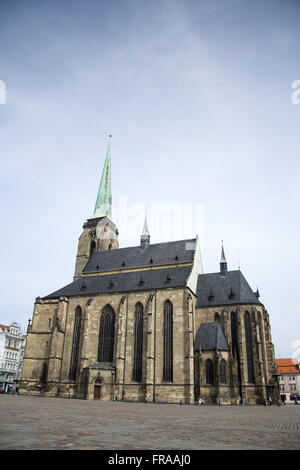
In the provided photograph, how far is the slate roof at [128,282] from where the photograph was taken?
1682 inches

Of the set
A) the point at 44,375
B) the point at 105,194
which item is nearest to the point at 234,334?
the point at 44,375

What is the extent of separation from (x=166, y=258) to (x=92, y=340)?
14.4 m

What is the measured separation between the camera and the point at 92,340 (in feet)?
139

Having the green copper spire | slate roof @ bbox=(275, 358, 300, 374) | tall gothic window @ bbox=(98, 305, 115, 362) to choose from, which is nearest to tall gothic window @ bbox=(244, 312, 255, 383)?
tall gothic window @ bbox=(98, 305, 115, 362)

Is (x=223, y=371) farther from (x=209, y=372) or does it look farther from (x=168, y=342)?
(x=168, y=342)

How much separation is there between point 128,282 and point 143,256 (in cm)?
657

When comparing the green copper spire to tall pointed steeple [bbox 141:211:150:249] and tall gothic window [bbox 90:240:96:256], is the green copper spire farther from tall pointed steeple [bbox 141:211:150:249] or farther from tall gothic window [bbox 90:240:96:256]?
tall pointed steeple [bbox 141:211:150:249]

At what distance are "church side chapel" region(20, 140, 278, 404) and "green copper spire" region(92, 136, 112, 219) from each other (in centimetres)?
1435

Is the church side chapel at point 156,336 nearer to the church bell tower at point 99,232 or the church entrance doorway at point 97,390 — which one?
the church entrance doorway at point 97,390

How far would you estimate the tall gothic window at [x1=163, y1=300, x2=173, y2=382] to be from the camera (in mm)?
37844

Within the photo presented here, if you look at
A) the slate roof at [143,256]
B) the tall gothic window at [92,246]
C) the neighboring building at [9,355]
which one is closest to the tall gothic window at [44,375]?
the slate roof at [143,256]
